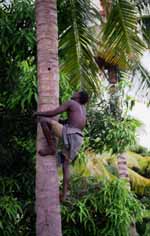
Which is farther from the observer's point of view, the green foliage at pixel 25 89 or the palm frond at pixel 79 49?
the palm frond at pixel 79 49

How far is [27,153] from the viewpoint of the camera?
8531 millimetres

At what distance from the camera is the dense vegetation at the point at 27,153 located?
7984 millimetres

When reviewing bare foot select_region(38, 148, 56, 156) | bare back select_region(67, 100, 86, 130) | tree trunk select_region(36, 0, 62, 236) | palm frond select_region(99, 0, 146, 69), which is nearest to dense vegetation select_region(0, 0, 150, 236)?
palm frond select_region(99, 0, 146, 69)

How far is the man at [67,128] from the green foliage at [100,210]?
2117mm

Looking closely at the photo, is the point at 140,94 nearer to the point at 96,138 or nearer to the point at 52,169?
the point at 96,138

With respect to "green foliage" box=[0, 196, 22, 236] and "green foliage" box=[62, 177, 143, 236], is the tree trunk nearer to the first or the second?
"green foliage" box=[0, 196, 22, 236]

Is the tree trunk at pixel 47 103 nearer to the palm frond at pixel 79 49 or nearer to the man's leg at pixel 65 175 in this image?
the man's leg at pixel 65 175

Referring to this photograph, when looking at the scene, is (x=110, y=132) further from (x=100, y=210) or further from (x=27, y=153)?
(x=27, y=153)

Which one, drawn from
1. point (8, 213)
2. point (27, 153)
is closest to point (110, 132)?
point (27, 153)

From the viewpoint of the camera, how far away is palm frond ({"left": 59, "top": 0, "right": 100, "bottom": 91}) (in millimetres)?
8344

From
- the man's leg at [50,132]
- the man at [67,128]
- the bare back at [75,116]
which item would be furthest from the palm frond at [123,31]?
the man's leg at [50,132]

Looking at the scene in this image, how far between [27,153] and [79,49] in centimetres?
199

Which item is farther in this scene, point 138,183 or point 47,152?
point 138,183

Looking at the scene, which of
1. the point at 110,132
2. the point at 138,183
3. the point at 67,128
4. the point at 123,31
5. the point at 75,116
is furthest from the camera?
the point at 138,183
